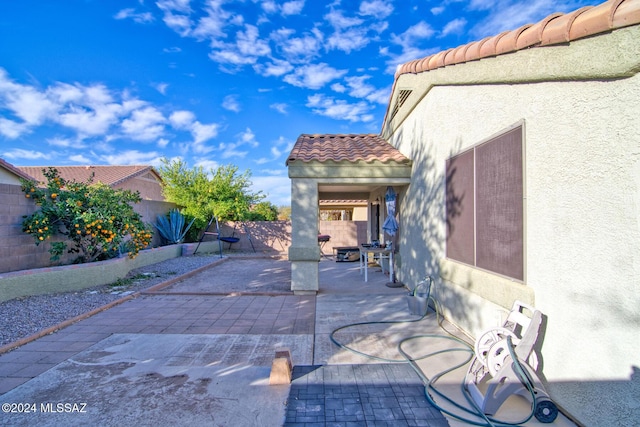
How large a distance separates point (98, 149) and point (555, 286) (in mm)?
40576

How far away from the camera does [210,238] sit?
17.7m

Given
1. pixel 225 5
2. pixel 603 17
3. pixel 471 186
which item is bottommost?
pixel 471 186

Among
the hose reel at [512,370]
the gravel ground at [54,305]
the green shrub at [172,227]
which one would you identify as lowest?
the gravel ground at [54,305]

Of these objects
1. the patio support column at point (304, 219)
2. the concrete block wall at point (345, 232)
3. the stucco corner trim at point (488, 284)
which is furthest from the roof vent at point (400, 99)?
the concrete block wall at point (345, 232)

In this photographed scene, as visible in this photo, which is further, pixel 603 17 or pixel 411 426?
pixel 411 426

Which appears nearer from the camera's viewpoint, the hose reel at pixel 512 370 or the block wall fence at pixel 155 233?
the hose reel at pixel 512 370

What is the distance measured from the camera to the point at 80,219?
25.8 feet

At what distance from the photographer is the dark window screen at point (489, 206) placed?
12.0ft

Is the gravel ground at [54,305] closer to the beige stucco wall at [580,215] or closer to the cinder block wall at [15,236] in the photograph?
the cinder block wall at [15,236]

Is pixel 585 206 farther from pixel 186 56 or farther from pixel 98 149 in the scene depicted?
pixel 98 149

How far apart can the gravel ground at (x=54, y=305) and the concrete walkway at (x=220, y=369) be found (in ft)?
1.48

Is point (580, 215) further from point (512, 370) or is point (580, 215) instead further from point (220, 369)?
point (220, 369)

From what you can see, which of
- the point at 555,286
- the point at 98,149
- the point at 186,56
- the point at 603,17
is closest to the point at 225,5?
the point at 186,56

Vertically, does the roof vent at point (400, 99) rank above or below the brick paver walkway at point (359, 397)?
above
